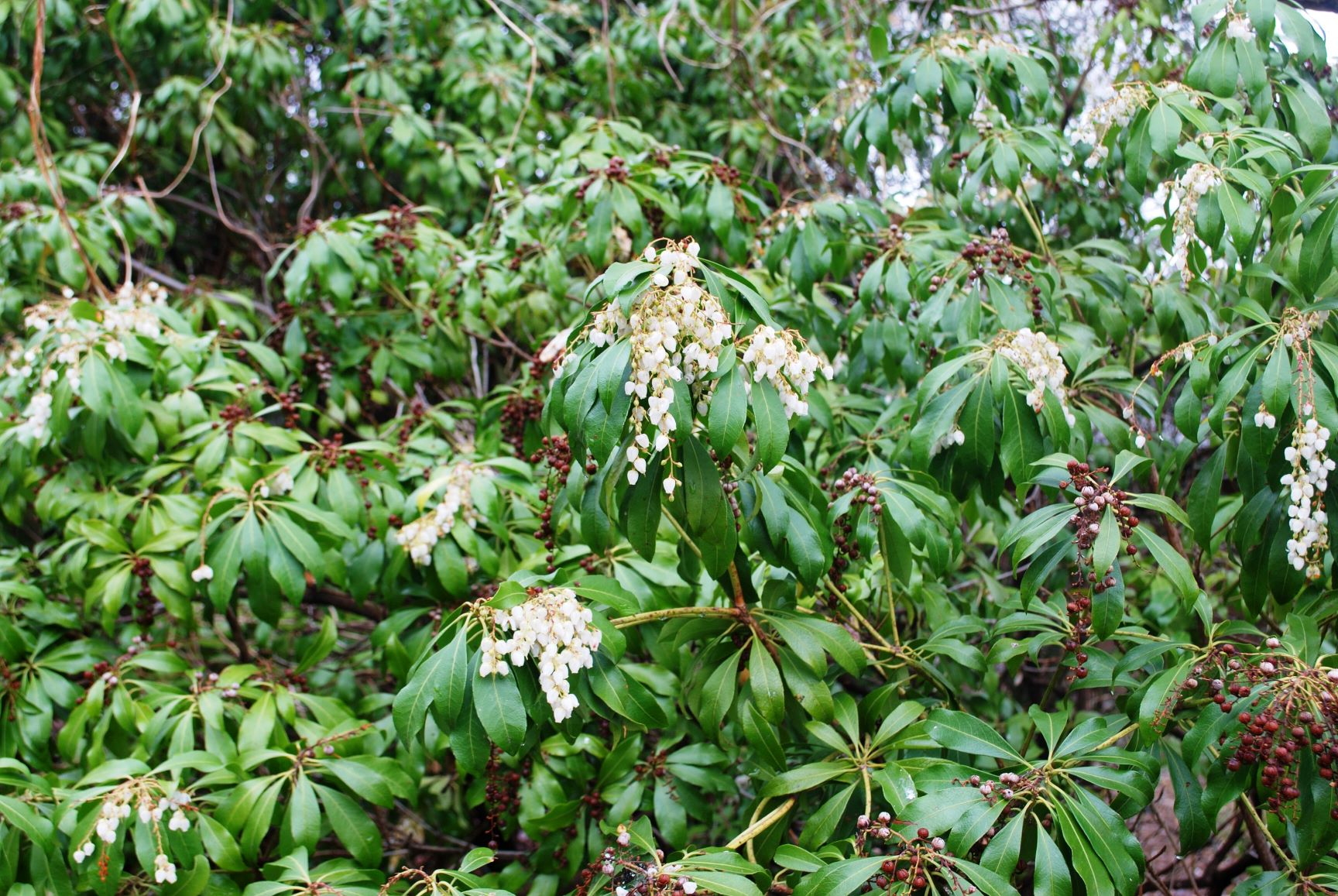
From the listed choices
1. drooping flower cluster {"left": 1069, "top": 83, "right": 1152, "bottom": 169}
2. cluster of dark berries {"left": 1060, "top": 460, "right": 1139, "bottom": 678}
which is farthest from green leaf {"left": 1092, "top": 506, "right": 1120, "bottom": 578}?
drooping flower cluster {"left": 1069, "top": 83, "right": 1152, "bottom": 169}

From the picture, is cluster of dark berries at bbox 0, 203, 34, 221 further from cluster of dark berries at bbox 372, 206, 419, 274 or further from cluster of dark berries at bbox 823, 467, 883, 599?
cluster of dark berries at bbox 823, 467, 883, 599

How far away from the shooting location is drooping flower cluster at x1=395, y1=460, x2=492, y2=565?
2.30m

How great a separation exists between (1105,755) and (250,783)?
164 centimetres

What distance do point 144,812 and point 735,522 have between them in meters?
1.27

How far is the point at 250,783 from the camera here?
A: 2092mm

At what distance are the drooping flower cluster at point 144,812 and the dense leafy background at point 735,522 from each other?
2 cm

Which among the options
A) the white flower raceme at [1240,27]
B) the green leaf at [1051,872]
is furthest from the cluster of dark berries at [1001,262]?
the green leaf at [1051,872]

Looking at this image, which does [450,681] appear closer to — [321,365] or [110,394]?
[110,394]

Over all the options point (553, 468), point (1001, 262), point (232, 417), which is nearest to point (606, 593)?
point (553, 468)

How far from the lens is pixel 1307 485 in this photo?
1688 mm

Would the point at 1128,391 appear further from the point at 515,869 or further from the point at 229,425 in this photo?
the point at 229,425

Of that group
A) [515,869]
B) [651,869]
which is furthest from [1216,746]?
[515,869]

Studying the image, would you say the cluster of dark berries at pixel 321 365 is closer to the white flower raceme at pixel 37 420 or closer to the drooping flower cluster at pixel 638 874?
the white flower raceme at pixel 37 420

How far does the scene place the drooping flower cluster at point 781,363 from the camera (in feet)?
5.18
